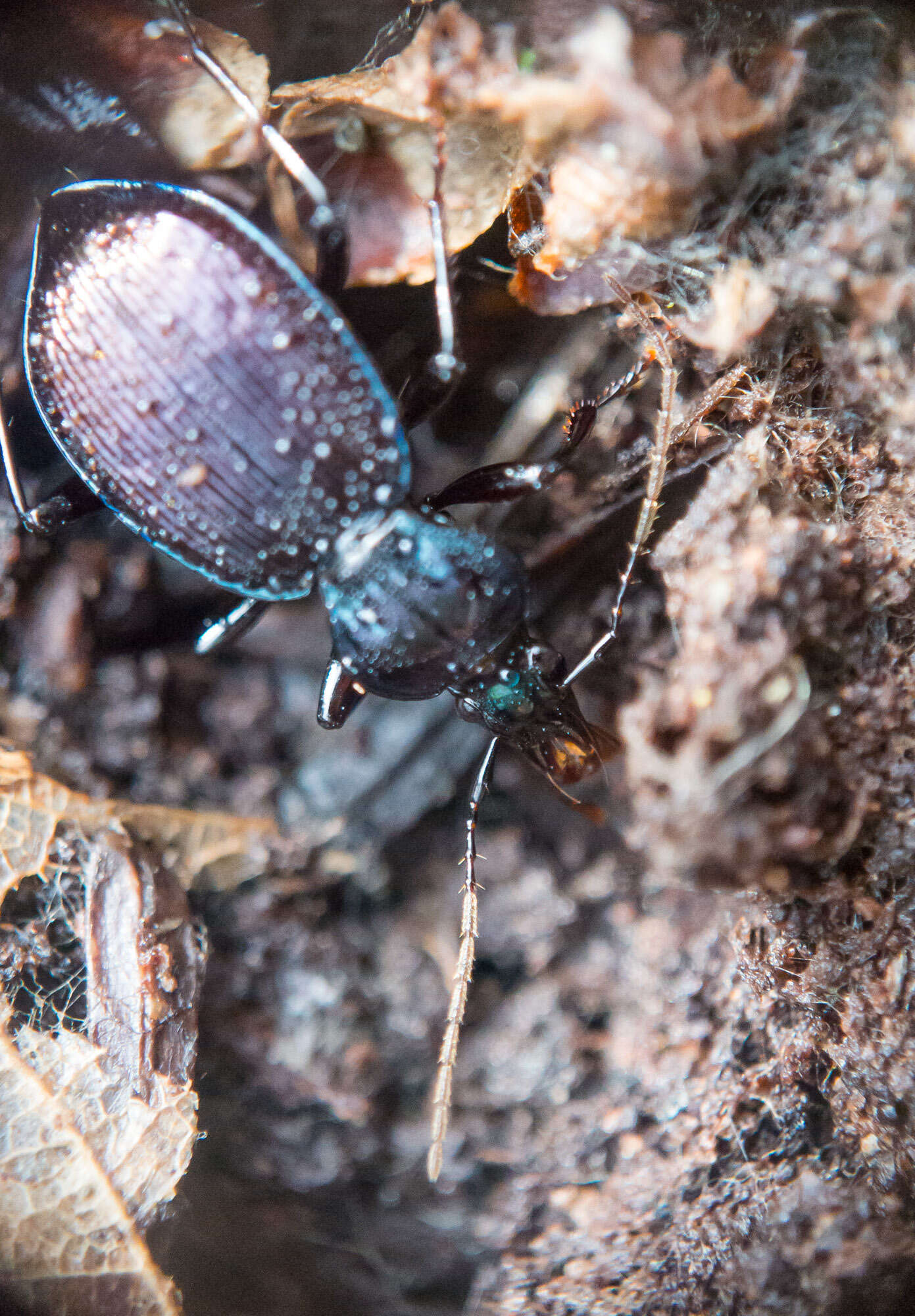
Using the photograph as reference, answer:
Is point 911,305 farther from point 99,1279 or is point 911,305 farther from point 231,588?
point 99,1279

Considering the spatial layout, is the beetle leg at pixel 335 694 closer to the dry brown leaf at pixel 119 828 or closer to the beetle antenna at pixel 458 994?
the dry brown leaf at pixel 119 828

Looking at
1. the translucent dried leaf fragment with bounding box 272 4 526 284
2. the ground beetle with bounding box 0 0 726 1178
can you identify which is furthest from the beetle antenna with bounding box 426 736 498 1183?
the translucent dried leaf fragment with bounding box 272 4 526 284

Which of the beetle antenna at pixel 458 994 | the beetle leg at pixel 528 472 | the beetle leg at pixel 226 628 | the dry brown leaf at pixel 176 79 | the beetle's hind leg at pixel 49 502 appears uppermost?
the dry brown leaf at pixel 176 79

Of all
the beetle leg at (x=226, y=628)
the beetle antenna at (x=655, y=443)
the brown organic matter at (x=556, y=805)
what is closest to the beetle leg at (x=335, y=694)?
the brown organic matter at (x=556, y=805)

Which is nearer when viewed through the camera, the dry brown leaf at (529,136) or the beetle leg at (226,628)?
the dry brown leaf at (529,136)

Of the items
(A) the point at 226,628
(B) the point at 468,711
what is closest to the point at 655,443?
(B) the point at 468,711

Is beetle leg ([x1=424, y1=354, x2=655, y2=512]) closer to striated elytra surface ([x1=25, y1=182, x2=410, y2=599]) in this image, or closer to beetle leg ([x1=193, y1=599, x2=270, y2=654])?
striated elytra surface ([x1=25, y1=182, x2=410, y2=599])

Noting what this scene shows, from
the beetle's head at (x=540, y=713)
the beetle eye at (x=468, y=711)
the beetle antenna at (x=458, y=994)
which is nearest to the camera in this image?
the beetle antenna at (x=458, y=994)
